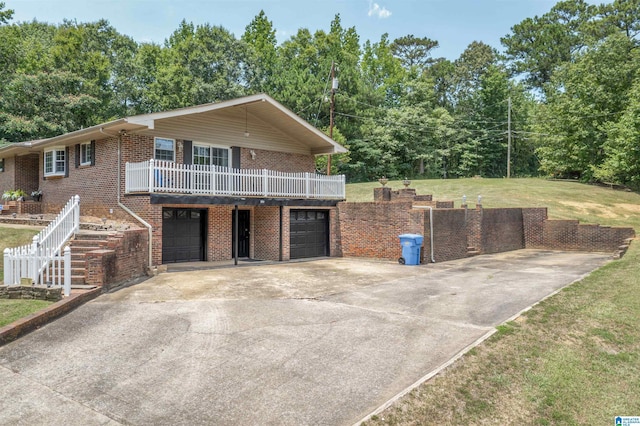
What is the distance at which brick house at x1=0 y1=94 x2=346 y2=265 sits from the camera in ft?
43.5

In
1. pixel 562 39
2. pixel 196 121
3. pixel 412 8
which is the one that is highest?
pixel 562 39

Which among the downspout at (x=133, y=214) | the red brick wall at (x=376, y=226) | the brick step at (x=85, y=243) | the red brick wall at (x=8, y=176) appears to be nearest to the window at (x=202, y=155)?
the downspout at (x=133, y=214)

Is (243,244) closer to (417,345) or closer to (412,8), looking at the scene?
(417,345)

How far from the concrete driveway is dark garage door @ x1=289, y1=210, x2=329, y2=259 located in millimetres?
5845

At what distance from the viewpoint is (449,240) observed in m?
16.4

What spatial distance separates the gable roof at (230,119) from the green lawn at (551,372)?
11.3 meters

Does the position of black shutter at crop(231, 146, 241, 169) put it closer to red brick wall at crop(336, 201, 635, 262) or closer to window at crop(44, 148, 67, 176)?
red brick wall at crop(336, 201, 635, 262)

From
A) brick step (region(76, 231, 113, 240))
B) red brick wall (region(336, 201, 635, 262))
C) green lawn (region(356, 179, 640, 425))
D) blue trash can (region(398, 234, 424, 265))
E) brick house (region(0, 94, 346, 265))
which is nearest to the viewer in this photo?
green lawn (region(356, 179, 640, 425))

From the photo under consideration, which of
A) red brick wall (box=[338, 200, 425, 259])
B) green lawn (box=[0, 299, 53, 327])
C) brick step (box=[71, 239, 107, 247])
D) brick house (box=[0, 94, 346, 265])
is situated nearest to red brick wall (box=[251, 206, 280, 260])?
brick house (box=[0, 94, 346, 265])

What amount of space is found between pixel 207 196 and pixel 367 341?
29.5 feet

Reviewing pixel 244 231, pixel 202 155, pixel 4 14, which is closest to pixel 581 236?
pixel 244 231

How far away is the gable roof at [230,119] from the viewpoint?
13359 millimetres

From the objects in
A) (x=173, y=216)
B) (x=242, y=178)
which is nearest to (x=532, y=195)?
(x=242, y=178)

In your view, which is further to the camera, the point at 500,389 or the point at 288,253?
the point at 288,253
